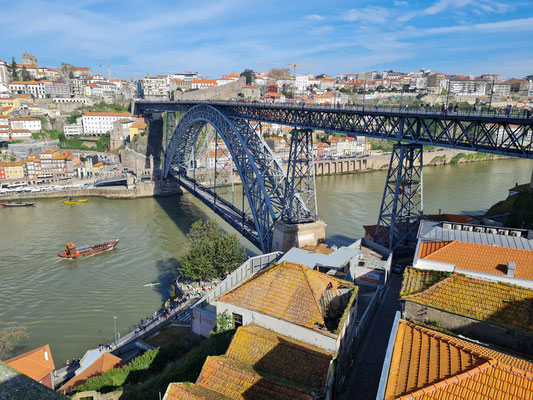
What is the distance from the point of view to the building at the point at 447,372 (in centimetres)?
390

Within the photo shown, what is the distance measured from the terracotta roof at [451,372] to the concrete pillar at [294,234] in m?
10.3

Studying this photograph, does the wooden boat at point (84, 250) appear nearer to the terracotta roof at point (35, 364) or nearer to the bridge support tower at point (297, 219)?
the terracotta roof at point (35, 364)

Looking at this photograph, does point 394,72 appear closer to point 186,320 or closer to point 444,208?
point 444,208

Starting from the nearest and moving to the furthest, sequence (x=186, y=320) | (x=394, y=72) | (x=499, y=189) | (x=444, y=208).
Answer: (x=186, y=320) → (x=444, y=208) → (x=499, y=189) → (x=394, y=72)

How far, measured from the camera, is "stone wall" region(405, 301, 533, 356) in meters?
5.65

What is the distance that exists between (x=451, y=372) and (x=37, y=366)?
10112mm

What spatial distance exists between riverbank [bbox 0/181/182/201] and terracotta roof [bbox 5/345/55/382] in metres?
22.8

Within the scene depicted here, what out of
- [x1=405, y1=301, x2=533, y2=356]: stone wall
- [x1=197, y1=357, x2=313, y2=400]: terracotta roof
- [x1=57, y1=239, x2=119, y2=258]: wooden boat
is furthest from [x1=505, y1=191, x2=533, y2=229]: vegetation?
[x1=57, y1=239, x2=119, y2=258]: wooden boat

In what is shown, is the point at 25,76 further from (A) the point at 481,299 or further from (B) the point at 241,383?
(A) the point at 481,299

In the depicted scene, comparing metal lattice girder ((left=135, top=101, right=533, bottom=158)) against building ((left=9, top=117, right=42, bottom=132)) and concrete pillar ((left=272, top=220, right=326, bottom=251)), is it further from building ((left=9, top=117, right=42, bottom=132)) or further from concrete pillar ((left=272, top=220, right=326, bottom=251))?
building ((left=9, top=117, right=42, bottom=132))

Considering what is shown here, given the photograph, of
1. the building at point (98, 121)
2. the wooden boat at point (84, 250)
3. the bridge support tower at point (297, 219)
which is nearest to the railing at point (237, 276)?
the bridge support tower at point (297, 219)

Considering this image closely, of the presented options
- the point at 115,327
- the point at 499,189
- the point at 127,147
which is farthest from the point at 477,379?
the point at 127,147

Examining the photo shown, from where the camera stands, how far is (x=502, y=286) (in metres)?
6.52

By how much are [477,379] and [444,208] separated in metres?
24.1
